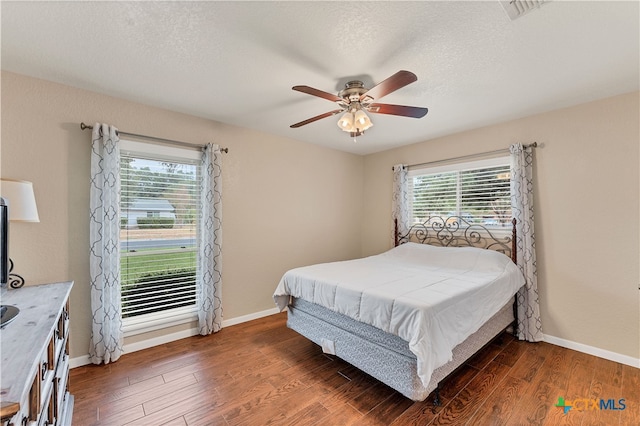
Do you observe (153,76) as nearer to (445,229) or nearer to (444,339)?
(444,339)

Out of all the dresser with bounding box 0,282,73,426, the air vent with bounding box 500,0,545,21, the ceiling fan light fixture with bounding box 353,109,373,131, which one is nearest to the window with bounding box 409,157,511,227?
the ceiling fan light fixture with bounding box 353,109,373,131

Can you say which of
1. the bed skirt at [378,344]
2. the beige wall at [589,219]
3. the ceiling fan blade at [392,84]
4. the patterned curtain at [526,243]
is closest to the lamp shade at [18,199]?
the bed skirt at [378,344]

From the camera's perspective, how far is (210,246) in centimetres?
311

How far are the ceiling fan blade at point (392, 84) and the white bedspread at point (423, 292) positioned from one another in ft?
4.84

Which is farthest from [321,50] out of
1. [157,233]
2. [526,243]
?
[526,243]

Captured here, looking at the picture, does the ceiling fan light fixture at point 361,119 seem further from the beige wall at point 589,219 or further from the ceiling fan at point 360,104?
the beige wall at point 589,219

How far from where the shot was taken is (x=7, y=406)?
0.70 metres

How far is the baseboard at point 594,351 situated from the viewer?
2473mm

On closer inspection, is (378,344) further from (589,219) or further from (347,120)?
(589,219)

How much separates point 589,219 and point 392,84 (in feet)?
8.41

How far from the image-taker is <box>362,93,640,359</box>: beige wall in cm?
251

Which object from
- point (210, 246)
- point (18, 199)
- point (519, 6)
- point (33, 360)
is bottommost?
point (33, 360)

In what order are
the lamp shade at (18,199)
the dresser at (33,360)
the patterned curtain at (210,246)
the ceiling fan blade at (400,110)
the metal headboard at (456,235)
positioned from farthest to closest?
the metal headboard at (456,235) < the patterned curtain at (210,246) < the ceiling fan blade at (400,110) < the lamp shade at (18,199) < the dresser at (33,360)

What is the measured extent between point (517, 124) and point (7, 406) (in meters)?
4.27
